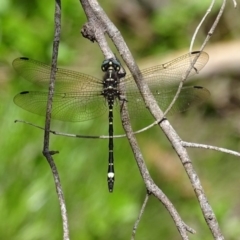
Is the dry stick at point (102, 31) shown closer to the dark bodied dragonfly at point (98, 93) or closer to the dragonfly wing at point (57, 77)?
the dark bodied dragonfly at point (98, 93)

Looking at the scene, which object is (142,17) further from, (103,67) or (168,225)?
(103,67)

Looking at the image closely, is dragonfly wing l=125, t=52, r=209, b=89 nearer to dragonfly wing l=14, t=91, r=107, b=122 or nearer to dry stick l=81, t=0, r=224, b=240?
dragonfly wing l=14, t=91, r=107, b=122

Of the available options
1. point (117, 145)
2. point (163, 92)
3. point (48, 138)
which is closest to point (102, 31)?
point (48, 138)

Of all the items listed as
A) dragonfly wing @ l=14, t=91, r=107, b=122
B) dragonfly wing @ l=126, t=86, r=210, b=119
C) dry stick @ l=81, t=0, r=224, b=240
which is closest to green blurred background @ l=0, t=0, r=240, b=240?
dragonfly wing @ l=14, t=91, r=107, b=122

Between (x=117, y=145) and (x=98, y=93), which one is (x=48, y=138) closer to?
(x=98, y=93)

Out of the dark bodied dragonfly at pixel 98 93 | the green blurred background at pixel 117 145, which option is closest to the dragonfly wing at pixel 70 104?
the dark bodied dragonfly at pixel 98 93

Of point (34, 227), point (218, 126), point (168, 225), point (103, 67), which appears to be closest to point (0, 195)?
point (34, 227)
